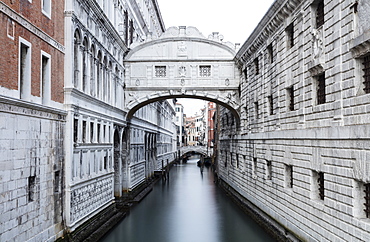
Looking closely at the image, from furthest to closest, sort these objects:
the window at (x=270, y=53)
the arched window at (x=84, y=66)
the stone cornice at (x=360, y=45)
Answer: the window at (x=270, y=53) < the arched window at (x=84, y=66) < the stone cornice at (x=360, y=45)

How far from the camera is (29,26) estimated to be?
31.0ft

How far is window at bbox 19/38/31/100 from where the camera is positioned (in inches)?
367

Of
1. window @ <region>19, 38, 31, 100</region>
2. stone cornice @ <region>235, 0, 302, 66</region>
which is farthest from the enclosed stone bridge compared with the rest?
window @ <region>19, 38, 31, 100</region>

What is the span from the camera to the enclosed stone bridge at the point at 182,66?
20.7 metres

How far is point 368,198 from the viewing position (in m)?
8.07

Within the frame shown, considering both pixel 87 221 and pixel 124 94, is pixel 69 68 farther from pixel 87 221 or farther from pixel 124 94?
pixel 124 94

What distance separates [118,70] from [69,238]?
9767 millimetres

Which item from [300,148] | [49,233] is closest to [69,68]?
[49,233]

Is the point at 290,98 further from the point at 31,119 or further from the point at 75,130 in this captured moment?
the point at 31,119

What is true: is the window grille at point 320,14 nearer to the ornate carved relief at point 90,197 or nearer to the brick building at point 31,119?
the brick building at point 31,119

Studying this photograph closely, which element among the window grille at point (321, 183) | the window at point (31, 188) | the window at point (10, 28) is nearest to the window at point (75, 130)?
the window at point (31, 188)

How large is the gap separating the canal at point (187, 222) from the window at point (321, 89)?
19.4 ft

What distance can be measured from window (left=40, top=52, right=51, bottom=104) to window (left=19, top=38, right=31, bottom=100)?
1.05m

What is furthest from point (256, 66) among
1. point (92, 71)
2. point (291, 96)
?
point (92, 71)
